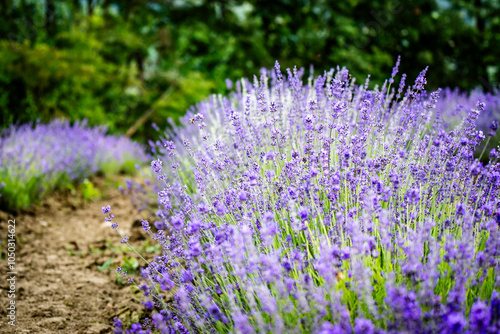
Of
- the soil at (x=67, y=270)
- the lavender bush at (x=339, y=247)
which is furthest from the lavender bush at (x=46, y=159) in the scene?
the lavender bush at (x=339, y=247)

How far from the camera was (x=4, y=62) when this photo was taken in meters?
5.23

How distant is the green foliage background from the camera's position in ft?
22.2

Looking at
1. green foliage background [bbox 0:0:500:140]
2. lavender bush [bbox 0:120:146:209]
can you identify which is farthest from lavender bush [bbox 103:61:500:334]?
green foliage background [bbox 0:0:500:140]

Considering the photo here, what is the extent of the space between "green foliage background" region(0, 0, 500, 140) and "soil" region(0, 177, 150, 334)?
3085 millimetres

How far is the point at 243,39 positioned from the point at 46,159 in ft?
14.4

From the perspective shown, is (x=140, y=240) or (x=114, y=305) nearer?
(x=114, y=305)

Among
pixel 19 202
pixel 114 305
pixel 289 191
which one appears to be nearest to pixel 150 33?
pixel 19 202

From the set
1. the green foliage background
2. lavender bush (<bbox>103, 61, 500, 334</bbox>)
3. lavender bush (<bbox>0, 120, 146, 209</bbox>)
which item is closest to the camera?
lavender bush (<bbox>103, 61, 500, 334</bbox>)

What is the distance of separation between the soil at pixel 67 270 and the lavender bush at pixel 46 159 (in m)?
0.21

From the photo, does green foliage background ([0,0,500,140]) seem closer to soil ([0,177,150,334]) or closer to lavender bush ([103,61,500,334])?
soil ([0,177,150,334])

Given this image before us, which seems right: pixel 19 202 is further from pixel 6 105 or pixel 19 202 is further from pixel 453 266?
pixel 453 266

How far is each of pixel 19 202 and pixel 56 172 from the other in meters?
0.63

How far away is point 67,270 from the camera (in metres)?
2.81

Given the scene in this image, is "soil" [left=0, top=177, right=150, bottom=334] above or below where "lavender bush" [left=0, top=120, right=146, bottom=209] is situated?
below
